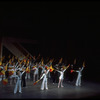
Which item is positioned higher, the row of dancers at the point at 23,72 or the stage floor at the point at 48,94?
the row of dancers at the point at 23,72

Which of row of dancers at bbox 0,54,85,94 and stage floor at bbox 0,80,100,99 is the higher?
row of dancers at bbox 0,54,85,94

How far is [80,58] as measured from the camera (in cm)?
2439

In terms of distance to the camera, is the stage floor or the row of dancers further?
the row of dancers

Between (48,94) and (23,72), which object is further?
(23,72)

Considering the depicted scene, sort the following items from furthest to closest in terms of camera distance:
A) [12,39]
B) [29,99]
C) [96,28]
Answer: [12,39], [96,28], [29,99]

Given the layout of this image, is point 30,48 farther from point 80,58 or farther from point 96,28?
point 96,28

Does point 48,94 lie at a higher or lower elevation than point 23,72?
lower

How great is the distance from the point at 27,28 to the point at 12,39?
26.0 feet

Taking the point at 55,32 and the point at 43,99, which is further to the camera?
the point at 55,32

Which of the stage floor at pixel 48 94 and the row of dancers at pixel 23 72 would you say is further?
the row of dancers at pixel 23 72

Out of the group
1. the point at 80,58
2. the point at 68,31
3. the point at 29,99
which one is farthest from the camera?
the point at 80,58

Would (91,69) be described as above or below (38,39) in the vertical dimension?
below

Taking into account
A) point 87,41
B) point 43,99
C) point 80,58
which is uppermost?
point 87,41

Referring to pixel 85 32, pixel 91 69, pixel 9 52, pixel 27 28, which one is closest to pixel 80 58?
pixel 91 69
